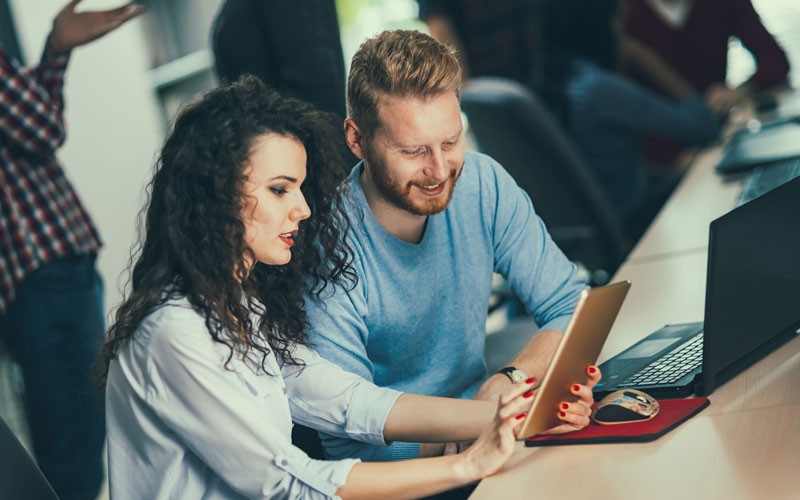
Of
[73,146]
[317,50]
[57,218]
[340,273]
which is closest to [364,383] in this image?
[340,273]

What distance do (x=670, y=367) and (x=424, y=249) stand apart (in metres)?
0.43

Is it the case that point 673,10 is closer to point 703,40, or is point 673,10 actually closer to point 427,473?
point 703,40

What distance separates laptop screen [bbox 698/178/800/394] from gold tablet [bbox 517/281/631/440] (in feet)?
0.42

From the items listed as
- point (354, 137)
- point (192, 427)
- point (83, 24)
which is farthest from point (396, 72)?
point (83, 24)

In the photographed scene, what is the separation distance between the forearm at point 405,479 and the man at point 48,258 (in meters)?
1.08

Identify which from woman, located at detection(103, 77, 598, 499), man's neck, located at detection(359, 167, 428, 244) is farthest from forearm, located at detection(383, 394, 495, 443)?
man's neck, located at detection(359, 167, 428, 244)

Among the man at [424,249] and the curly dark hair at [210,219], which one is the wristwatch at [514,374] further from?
the curly dark hair at [210,219]

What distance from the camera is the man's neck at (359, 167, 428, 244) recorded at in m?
1.61

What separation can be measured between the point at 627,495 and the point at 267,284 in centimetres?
60

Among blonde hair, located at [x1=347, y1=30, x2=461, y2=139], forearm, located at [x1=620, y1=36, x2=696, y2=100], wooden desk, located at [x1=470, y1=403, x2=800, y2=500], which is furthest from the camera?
forearm, located at [x1=620, y1=36, x2=696, y2=100]

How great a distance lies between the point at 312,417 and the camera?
144 cm

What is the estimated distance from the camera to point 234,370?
4.06 ft

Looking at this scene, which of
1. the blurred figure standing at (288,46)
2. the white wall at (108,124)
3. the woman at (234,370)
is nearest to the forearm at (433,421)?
the woman at (234,370)

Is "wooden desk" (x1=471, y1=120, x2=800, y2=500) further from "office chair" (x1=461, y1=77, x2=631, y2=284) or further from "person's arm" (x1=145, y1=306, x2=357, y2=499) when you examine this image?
"office chair" (x1=461, y1=77, x2=631, y2=284)
